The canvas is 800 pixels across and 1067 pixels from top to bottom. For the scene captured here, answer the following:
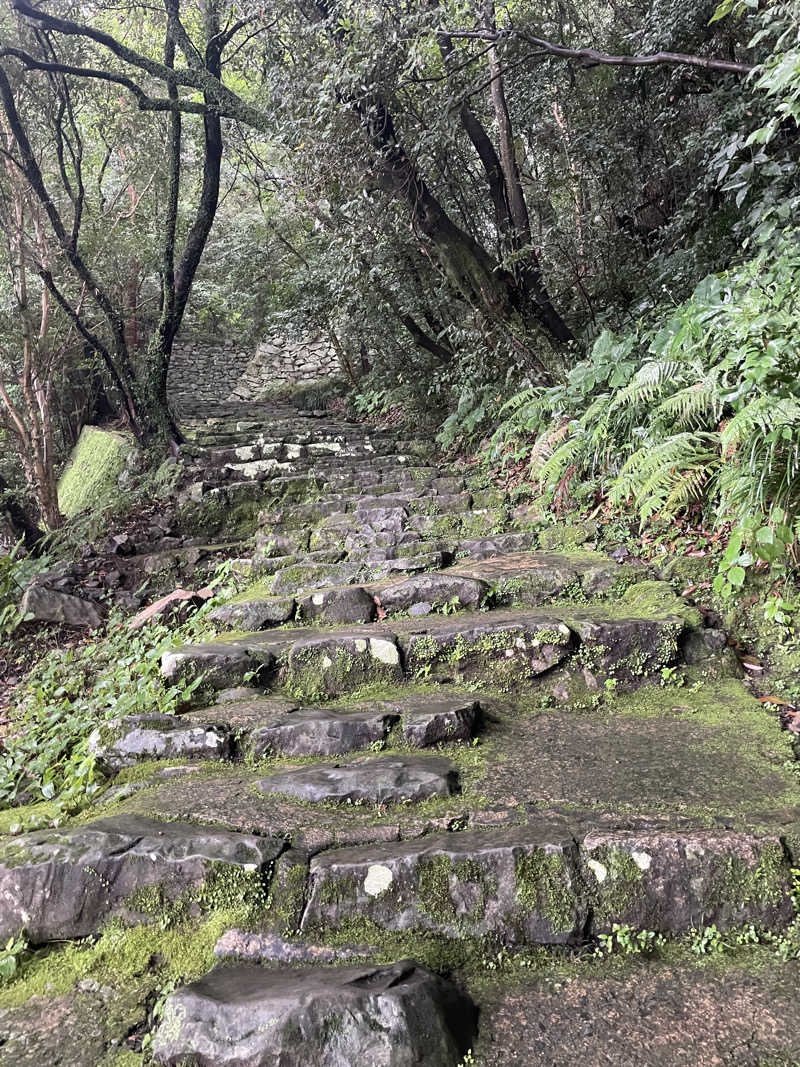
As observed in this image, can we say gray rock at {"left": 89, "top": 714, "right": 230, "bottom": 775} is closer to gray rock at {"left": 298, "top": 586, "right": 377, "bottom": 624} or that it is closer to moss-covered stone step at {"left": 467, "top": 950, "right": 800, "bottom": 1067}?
gray rock at {"left": 298, "top": 586, "right": 377, "bottom": 624}

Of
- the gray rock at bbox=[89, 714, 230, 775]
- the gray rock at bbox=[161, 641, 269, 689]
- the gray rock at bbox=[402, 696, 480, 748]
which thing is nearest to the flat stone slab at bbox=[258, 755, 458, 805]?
the gray rock at bbox=[402, 696, 480, 748]

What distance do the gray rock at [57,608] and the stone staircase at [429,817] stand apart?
279cm

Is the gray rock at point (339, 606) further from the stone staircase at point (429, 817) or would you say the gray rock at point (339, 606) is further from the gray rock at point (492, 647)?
the gray rock at point (492, 647)

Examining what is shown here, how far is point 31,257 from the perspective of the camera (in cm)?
739

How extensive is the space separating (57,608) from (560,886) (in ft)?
17.2

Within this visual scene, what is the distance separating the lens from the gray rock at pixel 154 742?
8.15 ft

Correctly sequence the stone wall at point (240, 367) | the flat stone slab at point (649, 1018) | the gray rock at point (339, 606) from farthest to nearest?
the stone wall at point (240, 367), the gray rock at point (339, 606), the flat stone slab at point (649, 1018)

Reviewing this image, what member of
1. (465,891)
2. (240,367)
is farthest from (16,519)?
(240,367)

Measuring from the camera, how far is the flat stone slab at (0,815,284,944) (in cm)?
171

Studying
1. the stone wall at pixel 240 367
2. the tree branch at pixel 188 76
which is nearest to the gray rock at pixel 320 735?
the tree branch at pixel 188 76

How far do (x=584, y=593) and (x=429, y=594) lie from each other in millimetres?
883

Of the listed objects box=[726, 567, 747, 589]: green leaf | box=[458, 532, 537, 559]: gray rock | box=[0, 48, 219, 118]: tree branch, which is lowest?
box=[458, 532, 537, 559]: gray rock

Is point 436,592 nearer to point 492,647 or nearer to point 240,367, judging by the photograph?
point 492,647

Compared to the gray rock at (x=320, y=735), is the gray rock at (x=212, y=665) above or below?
above
